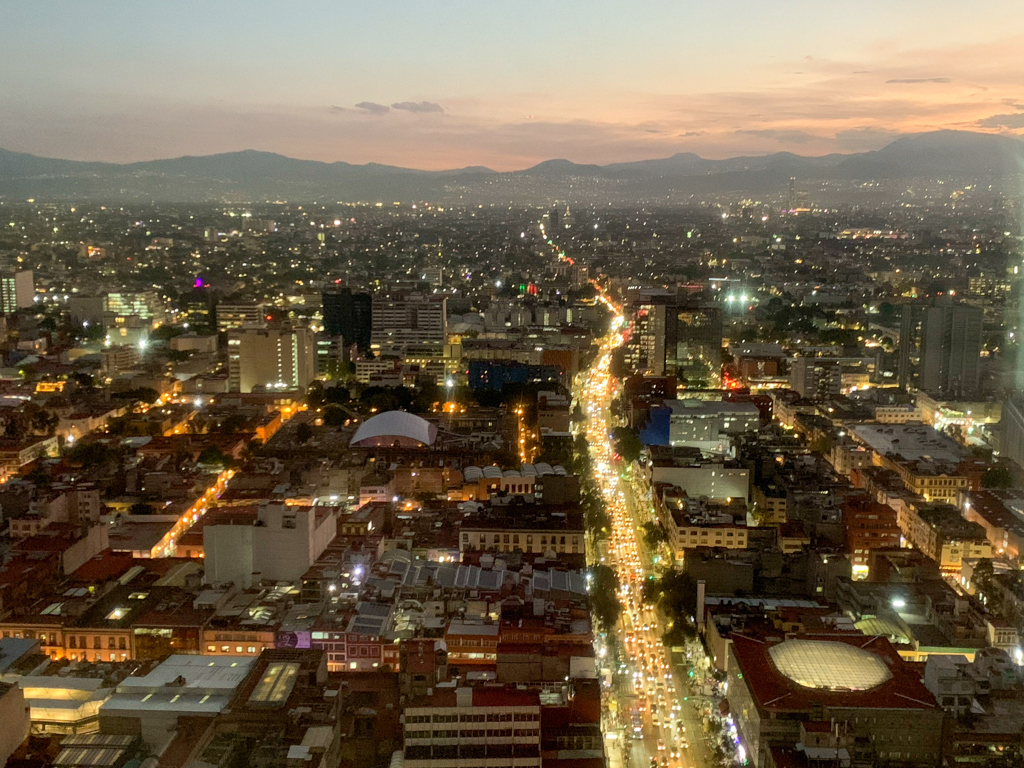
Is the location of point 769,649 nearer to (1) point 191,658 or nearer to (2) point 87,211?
(1) point 191,658

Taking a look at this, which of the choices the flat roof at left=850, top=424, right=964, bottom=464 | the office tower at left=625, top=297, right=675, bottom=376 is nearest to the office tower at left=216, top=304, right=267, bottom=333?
the office tower at left=625, top=297, right=675, bottom=376

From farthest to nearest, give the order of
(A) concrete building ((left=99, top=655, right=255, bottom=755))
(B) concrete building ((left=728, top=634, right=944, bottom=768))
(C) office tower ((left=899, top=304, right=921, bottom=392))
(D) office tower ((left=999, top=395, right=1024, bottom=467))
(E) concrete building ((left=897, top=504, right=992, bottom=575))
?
(C) office tower ((left=899, top=304, right=921, bottom=392))
(D) office tower ((left=999, top=395, right=1024, bottom=467))
(E) concrete building ((left=897, top=504, right=992, bottom=575))
(B) concrete building ((left=728, top=634, right=944, bottom=768))
(A) concrete building ((left=99, top=655, right=255, bottom=755))

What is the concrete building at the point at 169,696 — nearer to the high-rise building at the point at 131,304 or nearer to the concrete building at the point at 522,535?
the concrete building at the point at 522,535

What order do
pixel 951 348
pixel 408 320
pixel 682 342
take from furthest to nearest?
pixel 408 320
pixel 682 342
pixel 951 348

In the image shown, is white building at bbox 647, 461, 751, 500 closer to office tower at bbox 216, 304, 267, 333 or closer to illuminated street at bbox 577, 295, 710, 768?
illuminated street at bbox 577, 295, 710, 768

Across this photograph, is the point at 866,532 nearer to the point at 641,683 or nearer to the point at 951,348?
the point at 641,683

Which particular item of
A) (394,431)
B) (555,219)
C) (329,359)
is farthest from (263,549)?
(555,219)
